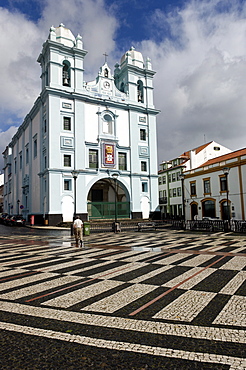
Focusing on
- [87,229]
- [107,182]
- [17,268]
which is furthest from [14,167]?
[17,268]

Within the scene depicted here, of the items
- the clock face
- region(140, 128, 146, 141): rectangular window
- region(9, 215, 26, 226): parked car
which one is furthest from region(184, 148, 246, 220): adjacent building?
region(9, 215, 26, 226): parked car

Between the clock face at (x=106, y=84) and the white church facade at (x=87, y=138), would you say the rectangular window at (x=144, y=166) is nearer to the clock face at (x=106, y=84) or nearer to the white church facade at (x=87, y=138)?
the white church facade at (x=87, y=138)

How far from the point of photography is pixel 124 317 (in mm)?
4652

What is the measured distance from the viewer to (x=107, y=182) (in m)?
43.0

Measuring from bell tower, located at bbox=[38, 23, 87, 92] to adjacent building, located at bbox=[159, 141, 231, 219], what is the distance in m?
22.5

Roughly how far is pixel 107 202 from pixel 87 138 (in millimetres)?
9000

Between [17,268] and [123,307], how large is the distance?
16.4 feet

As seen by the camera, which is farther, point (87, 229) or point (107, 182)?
point (107, 182)

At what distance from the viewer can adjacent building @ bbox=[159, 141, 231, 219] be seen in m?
49.5

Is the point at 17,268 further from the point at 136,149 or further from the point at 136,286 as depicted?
the point at 136,149

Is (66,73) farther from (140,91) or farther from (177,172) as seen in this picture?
(177,172)

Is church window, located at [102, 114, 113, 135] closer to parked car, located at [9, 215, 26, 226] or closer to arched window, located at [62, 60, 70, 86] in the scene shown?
arched window, located at [62, 60, 70, 86]

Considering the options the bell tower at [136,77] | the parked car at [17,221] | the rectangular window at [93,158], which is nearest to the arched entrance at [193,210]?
the rectangular window at [93,158]

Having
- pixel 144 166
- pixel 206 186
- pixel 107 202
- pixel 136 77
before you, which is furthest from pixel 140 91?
pixel 107 202
